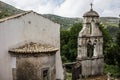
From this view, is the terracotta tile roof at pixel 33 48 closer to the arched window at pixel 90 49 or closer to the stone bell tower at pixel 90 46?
the stone bell tower at pixel 90 46

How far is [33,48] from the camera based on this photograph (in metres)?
18.4

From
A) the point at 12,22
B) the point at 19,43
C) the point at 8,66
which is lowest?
the point at 8,66

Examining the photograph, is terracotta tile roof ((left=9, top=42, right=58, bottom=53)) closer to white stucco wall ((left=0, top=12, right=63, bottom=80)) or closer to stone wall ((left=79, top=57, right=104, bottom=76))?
white stucco wall ((left=0, top=12, right=63, bottom=80))

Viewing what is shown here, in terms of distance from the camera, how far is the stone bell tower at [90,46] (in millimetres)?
30839

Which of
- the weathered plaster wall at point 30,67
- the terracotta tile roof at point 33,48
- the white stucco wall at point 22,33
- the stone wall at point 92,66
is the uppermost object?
the white stucco wall at point 22,33

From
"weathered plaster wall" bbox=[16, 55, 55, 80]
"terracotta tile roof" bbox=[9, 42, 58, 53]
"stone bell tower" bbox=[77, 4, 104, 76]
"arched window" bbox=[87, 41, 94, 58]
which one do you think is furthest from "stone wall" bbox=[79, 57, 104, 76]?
"weathered plaster wall" bbox=[16, 55, 55, 80]

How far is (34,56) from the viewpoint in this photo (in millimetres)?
18188

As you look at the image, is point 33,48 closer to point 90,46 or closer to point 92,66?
point 92,66

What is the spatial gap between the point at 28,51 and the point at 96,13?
1560 centimetres

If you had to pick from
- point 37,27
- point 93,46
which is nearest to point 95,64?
point 93,46

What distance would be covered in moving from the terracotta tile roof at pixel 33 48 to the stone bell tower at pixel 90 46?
11746 mm

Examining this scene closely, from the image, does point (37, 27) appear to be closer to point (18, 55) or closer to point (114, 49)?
point (18, 55)

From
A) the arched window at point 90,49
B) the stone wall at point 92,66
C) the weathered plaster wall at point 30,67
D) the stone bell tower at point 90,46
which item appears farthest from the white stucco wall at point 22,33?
the arched window at point 90,49

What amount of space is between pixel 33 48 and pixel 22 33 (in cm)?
114
